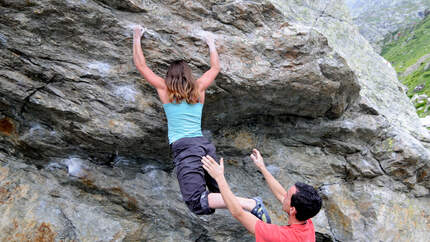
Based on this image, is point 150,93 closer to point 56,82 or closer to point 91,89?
point 91,89

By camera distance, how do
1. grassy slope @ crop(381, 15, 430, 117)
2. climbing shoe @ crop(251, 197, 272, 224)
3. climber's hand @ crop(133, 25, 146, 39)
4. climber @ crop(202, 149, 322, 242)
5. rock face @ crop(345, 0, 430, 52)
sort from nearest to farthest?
climber @ crop(202, 149, 322, 242) → climbing shoe @ crop(251, 197, 272, 224) → climber's hand @ crop(133, 25, 146, 39) → grassy slope @ crop(381, 15, 430, 117) → rock face @ crop(345, 0, 430, 52)

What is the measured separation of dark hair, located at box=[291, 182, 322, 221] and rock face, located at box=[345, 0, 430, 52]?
116321 millimetres

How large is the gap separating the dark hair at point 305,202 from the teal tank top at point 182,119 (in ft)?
7.71

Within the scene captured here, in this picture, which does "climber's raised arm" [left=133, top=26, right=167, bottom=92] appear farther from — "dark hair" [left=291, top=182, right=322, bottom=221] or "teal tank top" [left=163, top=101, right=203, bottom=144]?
"dark hair" [left=291, top=182, right=322, bottom=221]

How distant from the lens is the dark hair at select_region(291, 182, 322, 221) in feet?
15.4

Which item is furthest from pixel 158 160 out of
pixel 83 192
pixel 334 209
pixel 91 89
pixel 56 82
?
pixel 334 209

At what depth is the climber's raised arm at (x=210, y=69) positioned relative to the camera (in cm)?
629

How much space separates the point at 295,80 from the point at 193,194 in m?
3.92

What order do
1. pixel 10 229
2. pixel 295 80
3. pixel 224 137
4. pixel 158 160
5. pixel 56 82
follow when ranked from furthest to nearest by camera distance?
pixel 224 137 → pixel 158 160 → pixel 295 80 → pixel 56 82 → pixel 10 229

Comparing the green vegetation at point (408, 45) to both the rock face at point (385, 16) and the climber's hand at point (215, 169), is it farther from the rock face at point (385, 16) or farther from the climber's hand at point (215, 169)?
the climber's hand at point (215, 169)

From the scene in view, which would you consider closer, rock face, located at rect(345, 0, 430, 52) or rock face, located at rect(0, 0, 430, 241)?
rock face, located at rect(0, 0, 430, 241)

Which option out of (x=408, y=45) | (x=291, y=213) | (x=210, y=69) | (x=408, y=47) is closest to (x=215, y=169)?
(x=291, y=213)

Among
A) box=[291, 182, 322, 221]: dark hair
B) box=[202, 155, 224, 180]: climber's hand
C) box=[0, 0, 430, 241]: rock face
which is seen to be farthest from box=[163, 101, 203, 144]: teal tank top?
box=[291, 182, 322, 221]: dark hair

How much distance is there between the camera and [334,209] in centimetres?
855
